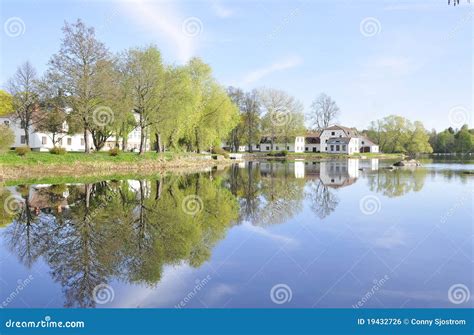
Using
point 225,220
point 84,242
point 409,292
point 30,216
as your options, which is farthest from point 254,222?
point 30,216

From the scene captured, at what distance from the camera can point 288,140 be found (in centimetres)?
9312

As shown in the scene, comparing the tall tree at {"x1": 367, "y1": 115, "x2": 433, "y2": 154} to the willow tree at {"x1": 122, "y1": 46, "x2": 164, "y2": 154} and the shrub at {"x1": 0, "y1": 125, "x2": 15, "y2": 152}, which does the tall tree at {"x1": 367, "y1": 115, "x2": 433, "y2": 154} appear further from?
the shrub at {"x1": 0, "y1": 125, "x2": 15, "y2": 152}

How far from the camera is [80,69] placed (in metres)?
37.7

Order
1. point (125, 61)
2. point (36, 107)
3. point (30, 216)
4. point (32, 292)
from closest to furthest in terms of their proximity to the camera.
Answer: point (32, 292), point (30, 216), point (125, 61), point (36, 107)

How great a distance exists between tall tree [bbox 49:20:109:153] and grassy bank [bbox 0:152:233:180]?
4.43 m

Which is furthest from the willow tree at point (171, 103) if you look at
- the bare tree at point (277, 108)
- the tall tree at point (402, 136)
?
the tall tree at point (402, 136)

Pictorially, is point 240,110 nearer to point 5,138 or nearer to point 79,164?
point 79,164

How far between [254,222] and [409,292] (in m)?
7.00

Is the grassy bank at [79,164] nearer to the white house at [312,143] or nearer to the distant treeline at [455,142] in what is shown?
the white house at [312,143]

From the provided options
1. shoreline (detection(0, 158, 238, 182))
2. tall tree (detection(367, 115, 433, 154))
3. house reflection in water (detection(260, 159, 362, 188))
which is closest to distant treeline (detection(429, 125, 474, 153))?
tall tree (detection(367, 115, 433, 154))

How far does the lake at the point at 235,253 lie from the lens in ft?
24.8

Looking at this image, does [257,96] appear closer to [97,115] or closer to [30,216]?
[97,115]

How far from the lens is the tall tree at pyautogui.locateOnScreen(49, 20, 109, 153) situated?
121 feet

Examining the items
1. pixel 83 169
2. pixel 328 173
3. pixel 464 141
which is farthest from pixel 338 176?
pixel 464 141
